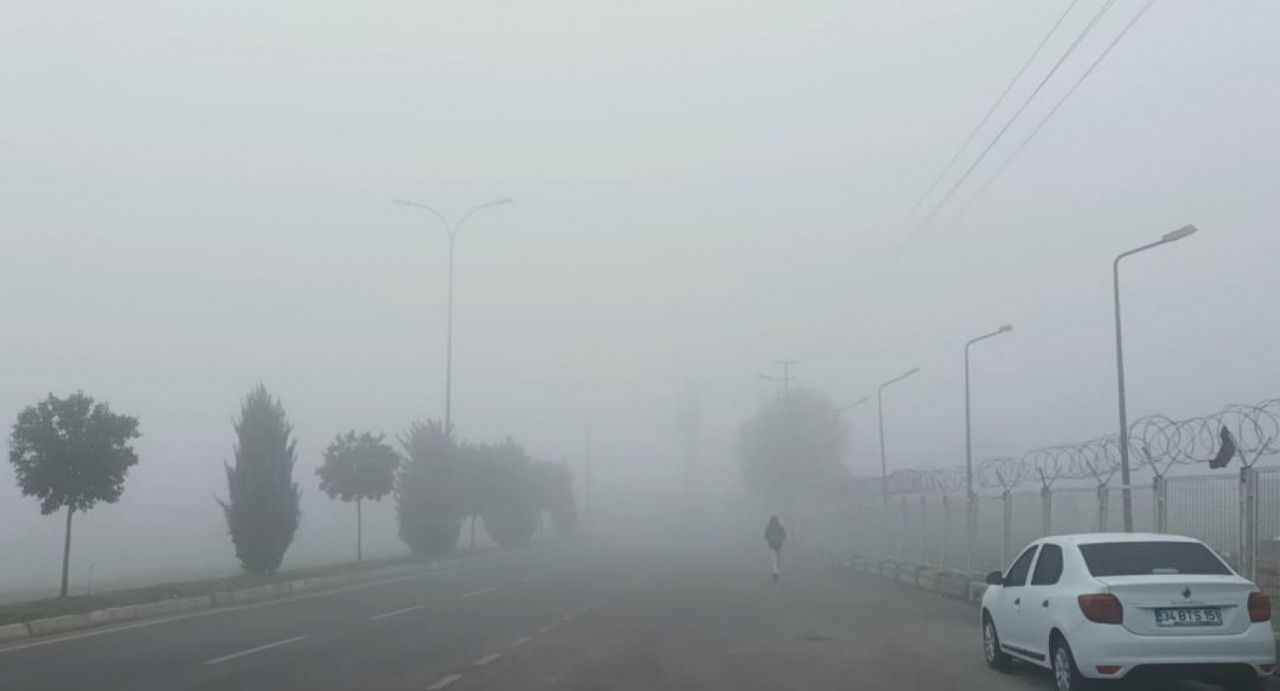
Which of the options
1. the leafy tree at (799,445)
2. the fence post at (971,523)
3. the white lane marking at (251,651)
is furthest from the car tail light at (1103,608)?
the leafy tree at (799,445)

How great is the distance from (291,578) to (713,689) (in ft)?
81.9

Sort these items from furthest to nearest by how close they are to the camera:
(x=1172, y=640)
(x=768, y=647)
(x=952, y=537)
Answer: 1. (x=952, y=537)
2. (x=768, y=647)
3. (x=1172, y=640)

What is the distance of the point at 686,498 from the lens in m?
171

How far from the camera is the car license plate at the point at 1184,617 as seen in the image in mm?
12477

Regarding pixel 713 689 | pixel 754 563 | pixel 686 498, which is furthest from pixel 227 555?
pixel 686 498

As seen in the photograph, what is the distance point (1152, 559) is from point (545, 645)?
918 cm

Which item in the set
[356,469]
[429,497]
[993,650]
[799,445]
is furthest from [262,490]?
[799,445]

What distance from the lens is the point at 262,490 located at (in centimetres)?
4009

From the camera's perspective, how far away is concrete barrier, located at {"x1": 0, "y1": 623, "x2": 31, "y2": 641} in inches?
856

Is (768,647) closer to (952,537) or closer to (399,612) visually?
(399,612)

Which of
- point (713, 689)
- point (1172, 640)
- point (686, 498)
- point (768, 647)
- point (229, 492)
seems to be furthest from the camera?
point (686, 498)

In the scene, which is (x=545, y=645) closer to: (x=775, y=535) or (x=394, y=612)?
(x=394, y=612)

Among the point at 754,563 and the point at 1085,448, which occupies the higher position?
the point at 1085,448

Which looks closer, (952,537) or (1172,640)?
(1172,640)
